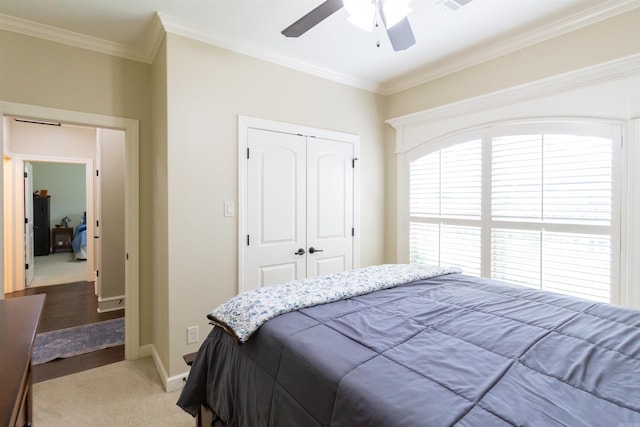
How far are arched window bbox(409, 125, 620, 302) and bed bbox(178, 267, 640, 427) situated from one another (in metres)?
1.00

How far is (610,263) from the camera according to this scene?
7.18 feet

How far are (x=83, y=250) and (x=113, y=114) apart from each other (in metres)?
6.13

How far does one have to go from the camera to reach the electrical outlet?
2412 mm

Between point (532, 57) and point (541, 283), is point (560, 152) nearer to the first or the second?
point (532, 57)

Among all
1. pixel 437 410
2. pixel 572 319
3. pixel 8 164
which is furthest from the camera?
pixel 8 164

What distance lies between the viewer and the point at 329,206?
10.7 ft

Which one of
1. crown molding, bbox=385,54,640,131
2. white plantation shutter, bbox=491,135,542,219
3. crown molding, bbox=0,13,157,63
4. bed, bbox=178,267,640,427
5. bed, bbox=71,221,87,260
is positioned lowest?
bed, bbox=71,221,87,260

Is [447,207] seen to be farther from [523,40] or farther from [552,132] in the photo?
[523,40]

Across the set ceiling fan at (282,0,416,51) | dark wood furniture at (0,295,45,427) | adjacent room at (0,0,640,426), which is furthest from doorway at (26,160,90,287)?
ceiling fan at (282,0,416,51)

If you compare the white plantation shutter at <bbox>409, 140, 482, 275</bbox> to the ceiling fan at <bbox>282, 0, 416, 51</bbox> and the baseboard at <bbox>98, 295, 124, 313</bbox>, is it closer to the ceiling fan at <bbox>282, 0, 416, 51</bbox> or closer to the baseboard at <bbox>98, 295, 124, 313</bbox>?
the ceiling fan at <bbox>282, 0, 416, 51</bbox>

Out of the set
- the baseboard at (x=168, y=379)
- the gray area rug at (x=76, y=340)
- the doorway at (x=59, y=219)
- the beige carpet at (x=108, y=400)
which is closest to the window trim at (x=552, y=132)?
the baseboard at (x=168, y=379)

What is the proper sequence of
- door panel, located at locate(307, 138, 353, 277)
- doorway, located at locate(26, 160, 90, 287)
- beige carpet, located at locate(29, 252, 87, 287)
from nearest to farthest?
1. door panel, located at locate(307, 138, 353, 277)
2. beige carpet, located at locate(29, 252, 87, 287)
3. doorway, located at locate(26, 160, 90, 287)

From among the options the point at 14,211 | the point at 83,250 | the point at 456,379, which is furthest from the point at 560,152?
the point at 83,250

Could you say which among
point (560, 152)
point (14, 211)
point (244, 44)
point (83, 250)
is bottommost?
point (83, 250)
